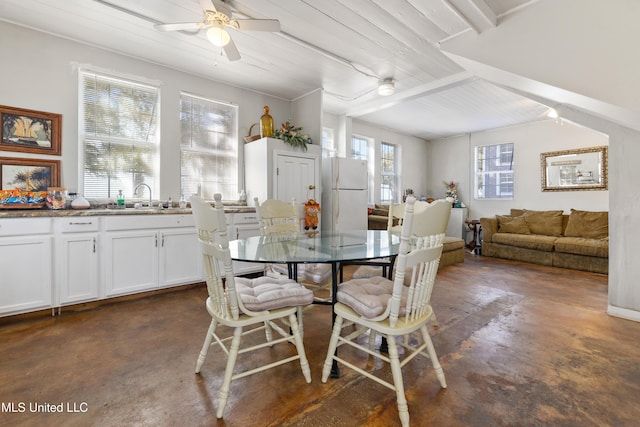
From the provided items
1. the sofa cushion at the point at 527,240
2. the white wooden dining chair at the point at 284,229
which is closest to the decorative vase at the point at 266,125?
the white wooden dining chair at the point at 284,229

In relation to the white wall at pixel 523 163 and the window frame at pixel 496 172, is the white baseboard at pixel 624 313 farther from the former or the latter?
the window frame at pixel 496 172

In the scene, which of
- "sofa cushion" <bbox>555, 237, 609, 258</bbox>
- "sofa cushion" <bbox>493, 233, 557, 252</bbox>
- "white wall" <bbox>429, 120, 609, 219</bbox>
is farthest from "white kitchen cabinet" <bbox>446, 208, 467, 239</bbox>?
"sofa cushion" <bbox>555, 237, 609, 258</bbox>

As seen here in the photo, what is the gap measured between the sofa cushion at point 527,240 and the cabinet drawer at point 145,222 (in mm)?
5167

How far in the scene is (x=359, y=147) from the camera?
246 inches

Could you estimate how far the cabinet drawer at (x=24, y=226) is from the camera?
2.37 meters

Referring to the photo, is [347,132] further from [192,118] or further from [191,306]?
[191,306]

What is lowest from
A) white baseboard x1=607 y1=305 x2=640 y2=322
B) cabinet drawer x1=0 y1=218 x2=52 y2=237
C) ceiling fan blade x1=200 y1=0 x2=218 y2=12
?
white baseboard x1=607 y1=305 x2=640 y2=322

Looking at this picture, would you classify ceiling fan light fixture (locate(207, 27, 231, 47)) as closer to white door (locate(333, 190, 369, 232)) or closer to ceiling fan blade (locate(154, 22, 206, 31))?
ceiling fan blade (locate(154, 22, 206, 31))

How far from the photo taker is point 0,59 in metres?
2.75

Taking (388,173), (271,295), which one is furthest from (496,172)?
(271,295)

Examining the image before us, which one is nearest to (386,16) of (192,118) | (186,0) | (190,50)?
(186,0)

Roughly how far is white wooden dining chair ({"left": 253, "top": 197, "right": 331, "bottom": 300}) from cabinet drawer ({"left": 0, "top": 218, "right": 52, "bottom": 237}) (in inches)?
71.0

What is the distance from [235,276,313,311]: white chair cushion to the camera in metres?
1.52

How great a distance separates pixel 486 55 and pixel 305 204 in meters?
2.65
